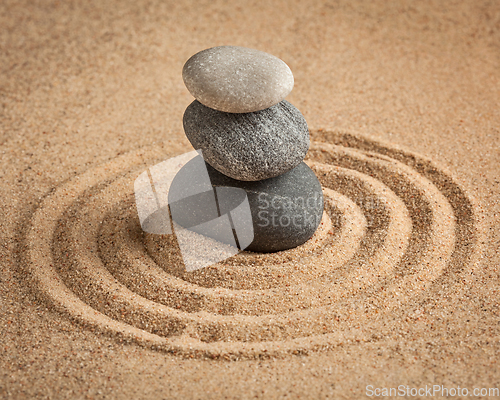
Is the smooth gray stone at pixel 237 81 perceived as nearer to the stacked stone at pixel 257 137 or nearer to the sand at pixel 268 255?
the stacked stone at pixel 257 137

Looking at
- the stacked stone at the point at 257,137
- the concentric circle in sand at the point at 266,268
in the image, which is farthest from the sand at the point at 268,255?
the stacked stone at the point at 257,137

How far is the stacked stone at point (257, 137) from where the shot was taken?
2936mm

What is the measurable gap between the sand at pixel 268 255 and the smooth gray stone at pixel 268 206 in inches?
5.4

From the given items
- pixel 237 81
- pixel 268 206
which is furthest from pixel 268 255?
pixel 237 81

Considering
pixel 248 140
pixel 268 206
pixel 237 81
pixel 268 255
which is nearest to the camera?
pixel 237 81

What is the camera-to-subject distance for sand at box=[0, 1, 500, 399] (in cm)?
274

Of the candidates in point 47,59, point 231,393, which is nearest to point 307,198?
point 231,393

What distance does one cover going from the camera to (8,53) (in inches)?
225

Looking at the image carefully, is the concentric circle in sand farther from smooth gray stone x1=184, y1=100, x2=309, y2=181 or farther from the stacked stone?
smooth gray stone x1=184, y1=100, x2=309, y2=181

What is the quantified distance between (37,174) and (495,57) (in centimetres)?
493

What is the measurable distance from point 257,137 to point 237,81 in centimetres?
37

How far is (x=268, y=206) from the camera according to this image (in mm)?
3254

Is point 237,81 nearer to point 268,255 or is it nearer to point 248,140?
point 248,140

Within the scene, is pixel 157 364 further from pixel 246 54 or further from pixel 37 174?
pixel 37 174
